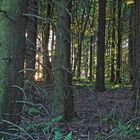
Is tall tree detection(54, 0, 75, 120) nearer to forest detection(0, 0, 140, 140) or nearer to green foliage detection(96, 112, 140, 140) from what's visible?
forest detection(0, 0, 140, 140)

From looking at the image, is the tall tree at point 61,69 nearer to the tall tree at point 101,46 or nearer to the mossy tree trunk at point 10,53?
the mossy tree trunk at point 10,53

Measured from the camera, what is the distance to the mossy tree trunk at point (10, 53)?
14.7ft

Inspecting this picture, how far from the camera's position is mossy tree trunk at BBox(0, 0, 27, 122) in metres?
4.47

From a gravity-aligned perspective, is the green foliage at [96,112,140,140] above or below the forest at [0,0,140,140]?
below

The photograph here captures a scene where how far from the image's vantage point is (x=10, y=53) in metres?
4.48

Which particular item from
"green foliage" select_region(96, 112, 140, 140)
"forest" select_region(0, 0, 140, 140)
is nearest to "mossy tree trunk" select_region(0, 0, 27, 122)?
"forest" select_region(0, 0, 140, 140)

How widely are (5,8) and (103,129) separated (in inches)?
163

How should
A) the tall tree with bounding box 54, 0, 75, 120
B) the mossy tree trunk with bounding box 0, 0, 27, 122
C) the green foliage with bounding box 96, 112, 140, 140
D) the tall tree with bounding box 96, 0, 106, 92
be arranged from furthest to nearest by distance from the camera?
the tall tree with bounding box 96, 0, 106, 92, the tall tree with bounding box 54, 0, 75, 120, the green foliage with bounding box 96, 112, 140, 140, the mossy tree trunk with bounding box 0, 0, 27, 122

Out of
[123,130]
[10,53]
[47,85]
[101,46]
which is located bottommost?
[123,130]

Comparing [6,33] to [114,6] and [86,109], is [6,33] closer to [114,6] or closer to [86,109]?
[86,109]

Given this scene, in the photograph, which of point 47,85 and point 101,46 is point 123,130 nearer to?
point 47,85

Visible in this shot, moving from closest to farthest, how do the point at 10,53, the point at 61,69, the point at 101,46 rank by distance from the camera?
the point at 10,53 → the point at 61,69 → the point at 101,46

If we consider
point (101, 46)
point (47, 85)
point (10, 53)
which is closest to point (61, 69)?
point (47, 85)

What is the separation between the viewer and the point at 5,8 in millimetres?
4457
